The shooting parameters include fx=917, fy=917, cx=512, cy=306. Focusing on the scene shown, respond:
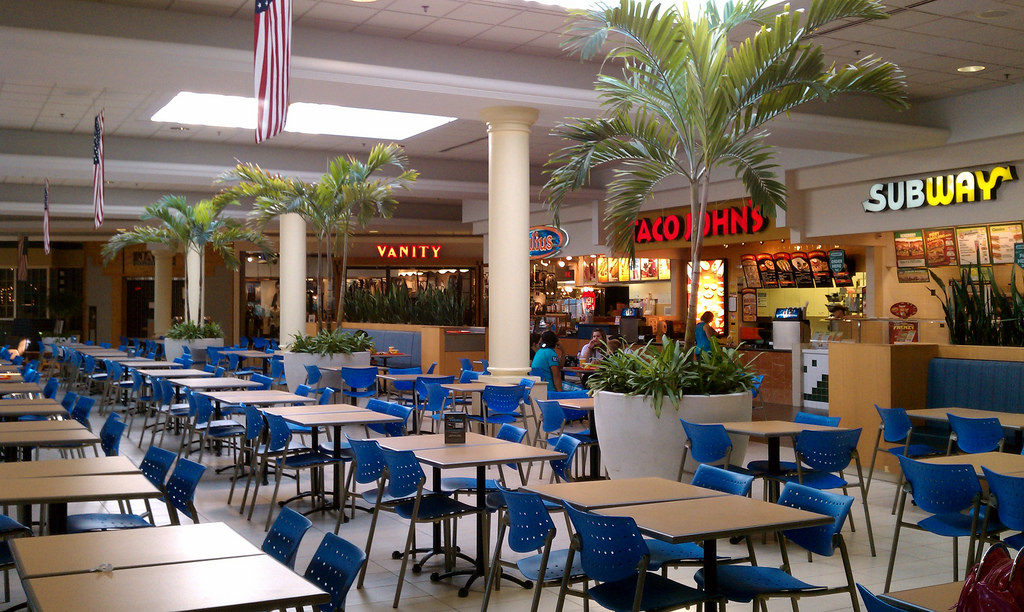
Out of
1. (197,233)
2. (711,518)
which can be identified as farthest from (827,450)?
(197,233)

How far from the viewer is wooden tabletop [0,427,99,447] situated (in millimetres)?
4902

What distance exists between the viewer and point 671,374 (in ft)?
19.9

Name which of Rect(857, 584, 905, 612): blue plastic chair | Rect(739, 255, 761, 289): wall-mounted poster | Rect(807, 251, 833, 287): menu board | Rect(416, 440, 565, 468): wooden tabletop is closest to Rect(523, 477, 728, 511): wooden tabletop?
Rect(416, 440, 565, 468): wooden tabletop

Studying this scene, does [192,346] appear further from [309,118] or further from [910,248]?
[910,248]

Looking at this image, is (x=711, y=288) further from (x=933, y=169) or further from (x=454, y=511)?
(x=454, y=511)

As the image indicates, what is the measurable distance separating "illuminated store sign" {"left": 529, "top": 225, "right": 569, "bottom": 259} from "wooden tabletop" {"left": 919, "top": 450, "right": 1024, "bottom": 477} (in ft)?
42.9

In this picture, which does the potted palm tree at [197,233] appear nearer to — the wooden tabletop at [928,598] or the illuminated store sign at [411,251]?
the illuminated store sign at [411,251]

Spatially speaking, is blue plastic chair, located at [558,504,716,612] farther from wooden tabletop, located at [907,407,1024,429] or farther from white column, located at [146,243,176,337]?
white column, located at [146,243,176,337]

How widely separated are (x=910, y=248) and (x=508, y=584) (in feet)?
30.9

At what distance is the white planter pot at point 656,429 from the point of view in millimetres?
5941

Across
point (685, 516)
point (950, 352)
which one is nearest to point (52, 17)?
point (685, 516)

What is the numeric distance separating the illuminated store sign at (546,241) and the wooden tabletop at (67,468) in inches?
Result: 534

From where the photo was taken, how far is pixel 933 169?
1119cm

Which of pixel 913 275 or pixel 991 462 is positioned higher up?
pixel 913 275
